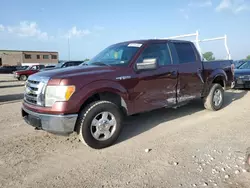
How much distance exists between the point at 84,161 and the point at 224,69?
207 inches

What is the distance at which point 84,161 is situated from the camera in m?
3.53

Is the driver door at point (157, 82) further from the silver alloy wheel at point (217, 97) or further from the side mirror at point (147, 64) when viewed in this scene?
the silver alloy wheel at point (217, 97)

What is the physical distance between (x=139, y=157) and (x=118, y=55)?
7.52 ft

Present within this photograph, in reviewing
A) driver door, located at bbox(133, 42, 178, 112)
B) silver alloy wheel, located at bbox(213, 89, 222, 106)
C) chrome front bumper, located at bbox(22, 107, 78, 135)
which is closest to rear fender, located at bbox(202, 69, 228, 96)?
silver alloy wheel, located at bbox(213, 89, 222, 106)

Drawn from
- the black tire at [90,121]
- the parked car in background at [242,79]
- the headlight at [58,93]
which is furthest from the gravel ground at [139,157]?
the parked car in background at [242,79]

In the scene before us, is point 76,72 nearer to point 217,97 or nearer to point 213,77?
point 213,77

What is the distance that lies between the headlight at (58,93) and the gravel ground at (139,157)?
0.96 meters

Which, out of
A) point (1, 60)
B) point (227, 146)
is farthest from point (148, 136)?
point (1, 60)

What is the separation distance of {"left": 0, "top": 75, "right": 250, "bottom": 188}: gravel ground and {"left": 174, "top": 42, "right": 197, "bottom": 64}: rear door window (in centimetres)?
154

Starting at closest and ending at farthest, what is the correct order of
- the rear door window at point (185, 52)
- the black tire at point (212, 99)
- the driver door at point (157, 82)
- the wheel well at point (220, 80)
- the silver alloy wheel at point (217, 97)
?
1. the driver door at point (157, 82)
2. the rear door window at point (185, 52)
3. the black tire at point (212, 99)
4. the silver alloy wheel at point (217, 97)
5. the wheel well at point (220, 80)

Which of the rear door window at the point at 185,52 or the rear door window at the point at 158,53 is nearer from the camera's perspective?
the rear door window at the point at 158,53

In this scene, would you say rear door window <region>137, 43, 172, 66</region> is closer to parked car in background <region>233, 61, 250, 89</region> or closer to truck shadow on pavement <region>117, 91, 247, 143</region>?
truck shadow on pavement <region>117, 91, 247, 143</region>

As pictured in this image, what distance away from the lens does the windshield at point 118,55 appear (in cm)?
457

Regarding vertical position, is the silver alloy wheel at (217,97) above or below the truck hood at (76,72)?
below
